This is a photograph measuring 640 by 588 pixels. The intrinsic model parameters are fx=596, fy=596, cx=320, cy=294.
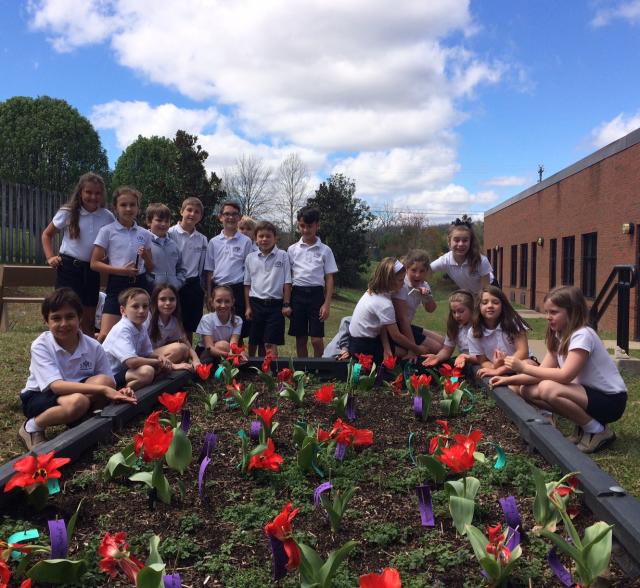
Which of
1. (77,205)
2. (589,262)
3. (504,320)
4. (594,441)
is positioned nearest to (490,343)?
(504,320)

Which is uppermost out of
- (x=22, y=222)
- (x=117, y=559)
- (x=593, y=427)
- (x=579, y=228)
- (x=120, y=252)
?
(x=579, y=228)

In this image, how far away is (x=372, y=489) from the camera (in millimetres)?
2535

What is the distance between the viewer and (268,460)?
2.50 m

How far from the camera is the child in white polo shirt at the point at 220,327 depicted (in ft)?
17.1

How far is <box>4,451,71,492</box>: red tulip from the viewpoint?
213 centimetres

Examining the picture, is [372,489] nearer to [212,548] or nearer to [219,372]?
[212,548]

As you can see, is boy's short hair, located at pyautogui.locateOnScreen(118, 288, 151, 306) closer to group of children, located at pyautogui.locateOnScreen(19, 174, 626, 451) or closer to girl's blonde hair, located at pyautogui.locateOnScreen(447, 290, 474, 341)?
group of children, located at pyautogui.locateOnScreen(19, 174, 626, 451)

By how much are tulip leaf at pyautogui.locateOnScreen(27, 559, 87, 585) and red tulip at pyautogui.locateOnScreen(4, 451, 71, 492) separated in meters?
0.47

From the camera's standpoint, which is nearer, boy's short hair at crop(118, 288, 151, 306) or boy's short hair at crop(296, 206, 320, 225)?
boy's short hair at crop(118, 288, 151, 306)

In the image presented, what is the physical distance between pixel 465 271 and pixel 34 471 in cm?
399

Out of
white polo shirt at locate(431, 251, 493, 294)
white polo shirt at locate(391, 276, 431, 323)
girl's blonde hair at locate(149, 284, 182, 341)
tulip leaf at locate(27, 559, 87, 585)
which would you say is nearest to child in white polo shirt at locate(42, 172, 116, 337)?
girl's blonde hair at locate(149, 284, 182, 341)

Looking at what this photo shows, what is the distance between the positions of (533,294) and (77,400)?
22330 mm

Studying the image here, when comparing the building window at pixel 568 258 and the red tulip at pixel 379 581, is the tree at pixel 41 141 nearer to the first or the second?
the building window at pixel 568 258

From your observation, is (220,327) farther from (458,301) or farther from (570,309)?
(570,309)
